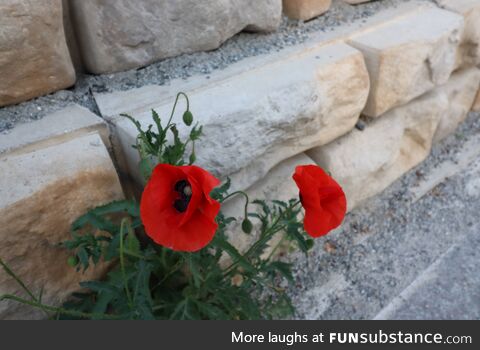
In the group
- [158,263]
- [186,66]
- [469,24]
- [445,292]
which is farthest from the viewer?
[469,24]

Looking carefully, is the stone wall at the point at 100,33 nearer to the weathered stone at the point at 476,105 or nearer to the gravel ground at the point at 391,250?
the gravel ground at the point at 391,250

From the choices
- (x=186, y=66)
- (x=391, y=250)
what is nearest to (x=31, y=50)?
(x=186, y=66)

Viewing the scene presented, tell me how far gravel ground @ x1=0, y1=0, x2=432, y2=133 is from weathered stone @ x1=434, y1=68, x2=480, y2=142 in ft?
1.82

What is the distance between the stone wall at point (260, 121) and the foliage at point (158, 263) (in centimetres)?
7

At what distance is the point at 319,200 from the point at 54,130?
2.09 ft

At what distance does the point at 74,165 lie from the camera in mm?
1083

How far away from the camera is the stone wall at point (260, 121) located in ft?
3.51

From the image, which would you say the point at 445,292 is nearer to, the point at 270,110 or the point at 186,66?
the point at 270,110

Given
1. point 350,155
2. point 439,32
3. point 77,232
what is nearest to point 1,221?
point 77,232

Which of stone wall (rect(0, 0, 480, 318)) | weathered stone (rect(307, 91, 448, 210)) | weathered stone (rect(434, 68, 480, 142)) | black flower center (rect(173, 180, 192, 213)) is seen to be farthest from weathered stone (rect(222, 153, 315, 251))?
weathered stone (rect(434, 68, 480, 142))

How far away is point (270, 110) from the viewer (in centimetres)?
129

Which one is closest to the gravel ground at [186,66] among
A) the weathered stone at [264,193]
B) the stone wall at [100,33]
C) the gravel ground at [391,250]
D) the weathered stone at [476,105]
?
the stone wall at [100,33]

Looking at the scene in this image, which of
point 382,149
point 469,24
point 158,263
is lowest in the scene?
point 382,149

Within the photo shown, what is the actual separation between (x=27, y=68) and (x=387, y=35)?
1.12m
